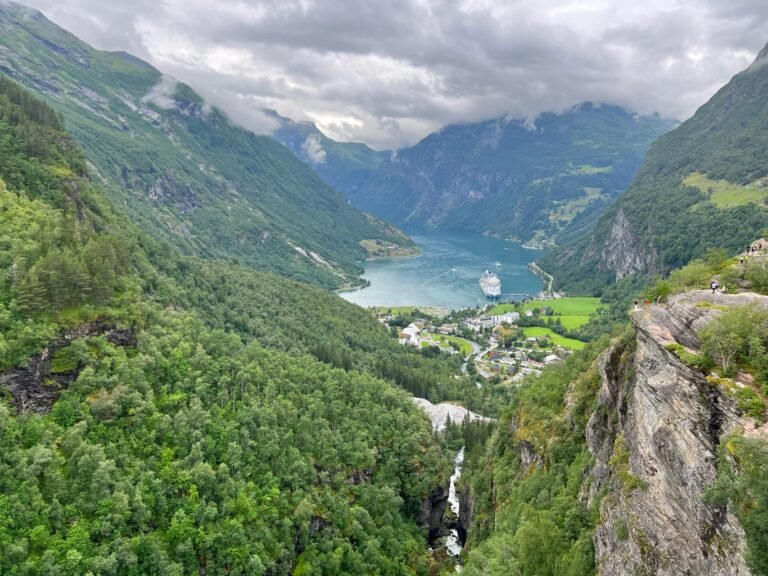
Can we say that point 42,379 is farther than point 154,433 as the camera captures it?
No

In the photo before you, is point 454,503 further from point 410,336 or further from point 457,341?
point 457,341

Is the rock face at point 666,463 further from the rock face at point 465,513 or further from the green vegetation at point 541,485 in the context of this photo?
the rock face at point 465,513

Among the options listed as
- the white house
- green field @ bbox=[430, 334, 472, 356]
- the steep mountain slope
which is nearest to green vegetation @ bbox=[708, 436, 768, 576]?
the steep mountain slope

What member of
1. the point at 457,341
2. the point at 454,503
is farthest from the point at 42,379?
the point at 457,341

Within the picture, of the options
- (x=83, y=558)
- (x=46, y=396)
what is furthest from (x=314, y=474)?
(x=46, y=396)

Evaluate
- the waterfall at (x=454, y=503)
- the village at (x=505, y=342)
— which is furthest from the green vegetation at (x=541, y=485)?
the village at (x=505, y=342)

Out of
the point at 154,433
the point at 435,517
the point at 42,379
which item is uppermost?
the point at 42,379

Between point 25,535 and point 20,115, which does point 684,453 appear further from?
point 20,115
